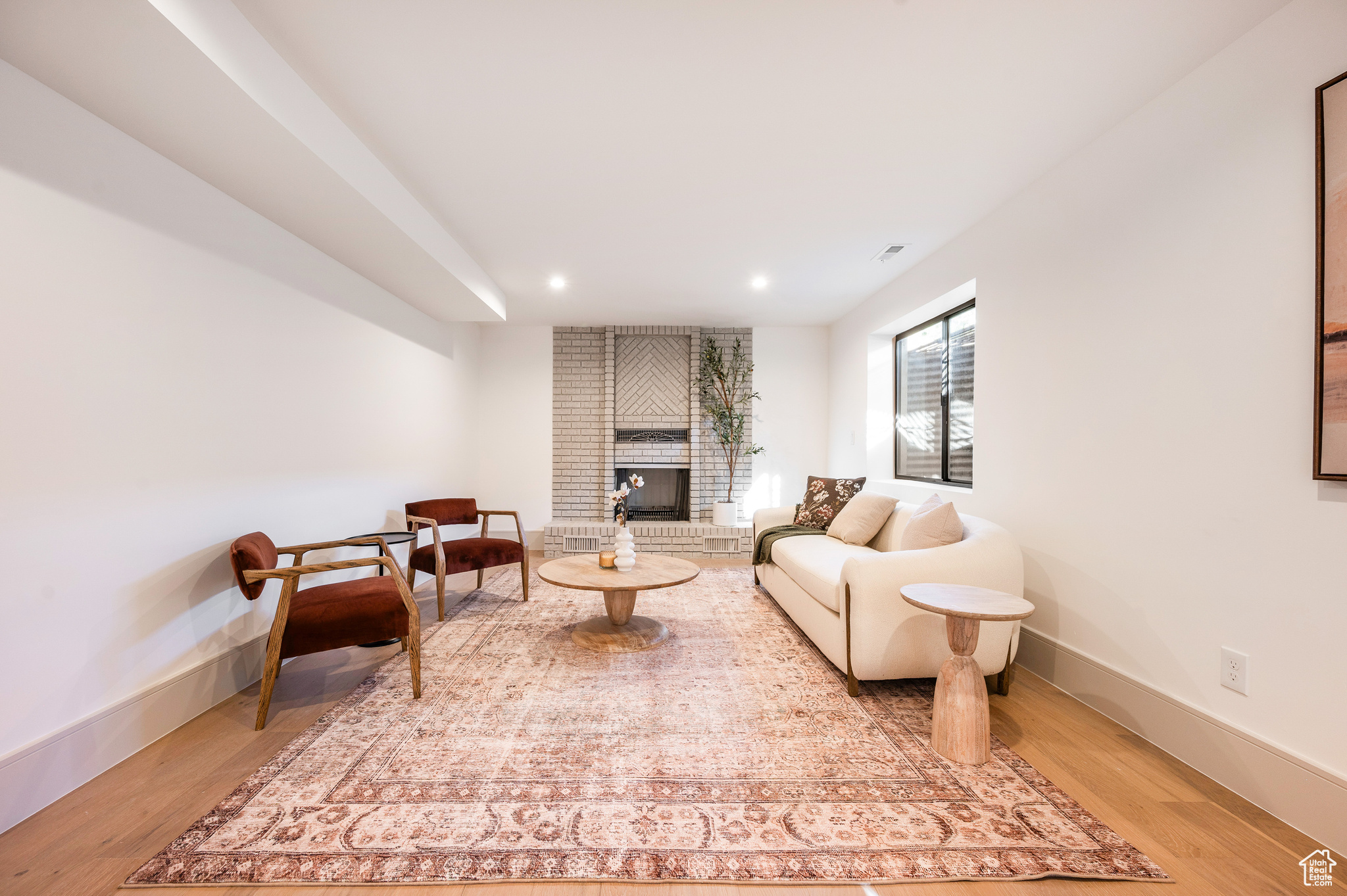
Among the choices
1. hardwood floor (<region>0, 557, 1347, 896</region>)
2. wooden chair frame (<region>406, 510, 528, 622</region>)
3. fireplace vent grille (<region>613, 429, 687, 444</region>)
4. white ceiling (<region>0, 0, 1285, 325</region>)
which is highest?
white ceiling (<region>0, 0, 1285, 325</region>)

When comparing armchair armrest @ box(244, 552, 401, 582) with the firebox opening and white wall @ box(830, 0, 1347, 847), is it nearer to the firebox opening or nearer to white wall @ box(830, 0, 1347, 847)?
white wall @ box(830, 0, 1347, 847)

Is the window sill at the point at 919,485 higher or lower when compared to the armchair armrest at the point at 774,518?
higher

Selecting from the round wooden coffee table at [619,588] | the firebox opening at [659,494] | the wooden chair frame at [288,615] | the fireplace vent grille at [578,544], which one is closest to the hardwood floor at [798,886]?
the wooden chair frame at [288,615]

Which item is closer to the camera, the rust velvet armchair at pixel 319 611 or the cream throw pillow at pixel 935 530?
the rust velvet armchair at pixel 319 611

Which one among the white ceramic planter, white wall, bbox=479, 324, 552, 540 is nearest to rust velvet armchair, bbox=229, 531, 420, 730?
white wall, bbox=479, 324, 552, 540

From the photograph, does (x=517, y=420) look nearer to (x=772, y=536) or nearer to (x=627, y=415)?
(x=627, y=415)

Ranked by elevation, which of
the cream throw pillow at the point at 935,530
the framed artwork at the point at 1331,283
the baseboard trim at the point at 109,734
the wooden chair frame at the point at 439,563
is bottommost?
the baseboard trim at the point at 109,734

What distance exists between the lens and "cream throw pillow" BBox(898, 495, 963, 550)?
274 centimetres

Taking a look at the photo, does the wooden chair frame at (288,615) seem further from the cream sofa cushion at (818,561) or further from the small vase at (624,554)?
the cream sofa cushion at (818,561)

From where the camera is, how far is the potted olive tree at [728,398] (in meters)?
6.34


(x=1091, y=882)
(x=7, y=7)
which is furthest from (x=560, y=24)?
(x=1091, y=882)

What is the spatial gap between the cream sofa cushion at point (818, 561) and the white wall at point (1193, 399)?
1.00m

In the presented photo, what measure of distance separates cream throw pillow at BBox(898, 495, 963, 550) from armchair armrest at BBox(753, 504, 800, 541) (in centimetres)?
165

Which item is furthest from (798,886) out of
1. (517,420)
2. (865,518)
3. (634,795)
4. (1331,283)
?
(517,420)
